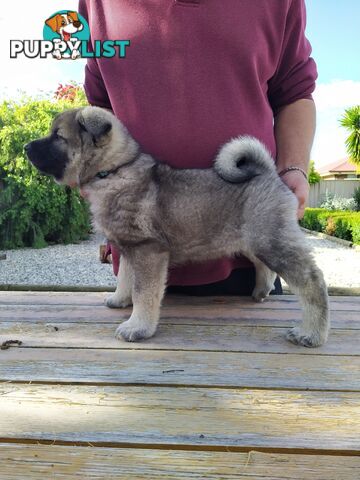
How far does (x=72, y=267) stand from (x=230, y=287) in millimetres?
6401

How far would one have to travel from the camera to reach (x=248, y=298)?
2793 millimetres

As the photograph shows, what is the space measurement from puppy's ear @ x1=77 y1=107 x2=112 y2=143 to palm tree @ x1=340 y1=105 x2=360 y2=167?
22995 mm

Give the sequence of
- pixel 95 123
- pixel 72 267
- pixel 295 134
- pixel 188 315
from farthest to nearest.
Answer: pixel 72 267 < pixel 295 134 < pixel 188 315 < pixel 95 123

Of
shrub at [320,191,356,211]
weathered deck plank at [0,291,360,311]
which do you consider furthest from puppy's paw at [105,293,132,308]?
shrub at [320,191,356,211]

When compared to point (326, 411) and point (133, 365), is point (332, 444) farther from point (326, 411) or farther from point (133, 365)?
point (133, 365)

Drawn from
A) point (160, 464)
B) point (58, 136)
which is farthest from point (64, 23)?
point (160, 464)

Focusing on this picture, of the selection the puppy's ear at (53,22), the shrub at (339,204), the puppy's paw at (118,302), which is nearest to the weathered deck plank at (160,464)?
the puppy's paw at (118,302)

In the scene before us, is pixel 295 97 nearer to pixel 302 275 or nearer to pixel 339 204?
pixel 302 275

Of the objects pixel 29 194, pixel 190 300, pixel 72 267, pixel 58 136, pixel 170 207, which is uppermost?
pixel 29 194

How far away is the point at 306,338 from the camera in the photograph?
6.34 ft

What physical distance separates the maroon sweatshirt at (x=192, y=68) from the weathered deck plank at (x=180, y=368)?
87 cm

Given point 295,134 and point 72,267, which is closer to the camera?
point 295,134

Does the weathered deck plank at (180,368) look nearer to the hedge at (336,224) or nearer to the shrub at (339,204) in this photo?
the hedge at (336,224)

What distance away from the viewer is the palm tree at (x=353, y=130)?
23.0 metres
